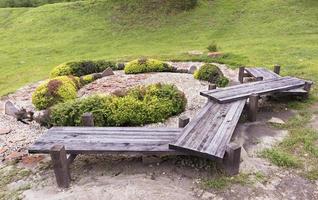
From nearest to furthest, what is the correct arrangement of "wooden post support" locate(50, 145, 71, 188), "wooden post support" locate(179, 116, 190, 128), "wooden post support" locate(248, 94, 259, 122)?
"wooden post support" locate(50, 145, 71, 188) < "wooden post support" locate(179, 116, 190, 128) < "wooden post support" locate(248, 94, 259, 122)

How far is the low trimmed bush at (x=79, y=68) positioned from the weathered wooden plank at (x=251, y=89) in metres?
Result: 5.04

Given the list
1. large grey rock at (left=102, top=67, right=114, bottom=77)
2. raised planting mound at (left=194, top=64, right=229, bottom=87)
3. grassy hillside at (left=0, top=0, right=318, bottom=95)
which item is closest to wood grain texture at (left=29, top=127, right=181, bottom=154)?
raised planting mound at (left=194, top=64, right=229, bottom=87)

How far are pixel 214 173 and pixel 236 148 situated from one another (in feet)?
1.88

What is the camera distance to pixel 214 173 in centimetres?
486

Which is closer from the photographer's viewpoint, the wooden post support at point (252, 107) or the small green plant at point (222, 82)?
the wooden post support at point (252, 107)

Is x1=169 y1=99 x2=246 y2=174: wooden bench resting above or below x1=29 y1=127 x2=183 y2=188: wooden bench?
above

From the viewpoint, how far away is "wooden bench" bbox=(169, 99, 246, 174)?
4.59 meters

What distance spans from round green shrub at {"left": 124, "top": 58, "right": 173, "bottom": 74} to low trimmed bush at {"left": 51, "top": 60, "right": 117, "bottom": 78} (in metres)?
0.92

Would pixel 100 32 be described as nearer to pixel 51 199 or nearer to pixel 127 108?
pixel 127 108

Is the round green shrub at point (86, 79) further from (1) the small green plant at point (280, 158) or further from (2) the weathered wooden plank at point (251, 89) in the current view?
(1) the small green plant at point (280, 158)

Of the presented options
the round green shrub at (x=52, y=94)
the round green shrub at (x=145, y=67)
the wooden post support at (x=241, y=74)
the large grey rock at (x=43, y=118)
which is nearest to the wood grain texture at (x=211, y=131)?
the wooden post support at (x=241, y=74)

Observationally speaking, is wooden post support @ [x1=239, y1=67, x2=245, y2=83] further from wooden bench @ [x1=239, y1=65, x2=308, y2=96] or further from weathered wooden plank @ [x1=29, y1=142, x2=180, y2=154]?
weathered wooden plank @ [x1=29, y1=142, x2=180, y2=154]

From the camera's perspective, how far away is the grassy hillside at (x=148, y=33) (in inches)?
523

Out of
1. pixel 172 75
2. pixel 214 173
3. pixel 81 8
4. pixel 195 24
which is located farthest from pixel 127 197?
pixel 81 8
